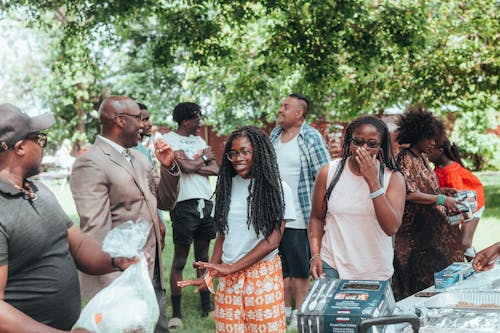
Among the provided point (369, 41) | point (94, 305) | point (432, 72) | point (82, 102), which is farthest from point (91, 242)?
point (82, 102)

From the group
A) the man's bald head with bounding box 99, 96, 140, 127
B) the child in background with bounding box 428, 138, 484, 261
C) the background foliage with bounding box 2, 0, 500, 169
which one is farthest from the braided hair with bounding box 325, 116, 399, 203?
the background foliage with bounding box 2, 0, 500, 169

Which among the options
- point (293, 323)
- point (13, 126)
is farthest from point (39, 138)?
point (293, 323)

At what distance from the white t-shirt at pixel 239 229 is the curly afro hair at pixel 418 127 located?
1562mm

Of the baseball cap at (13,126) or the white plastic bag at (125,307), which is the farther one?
the baseball cap at (13,126)

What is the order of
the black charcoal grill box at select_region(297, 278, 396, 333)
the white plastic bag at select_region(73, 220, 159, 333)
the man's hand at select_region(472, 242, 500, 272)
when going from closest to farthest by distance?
the white plastic bag at select_region(73, 220, 159, 333)
the black charcoal grill box at select_region(297, 278, 396, 333)
the man's hand at select_region(472, 242, 500, 272)

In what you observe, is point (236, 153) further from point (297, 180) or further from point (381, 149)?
point (297, 180)

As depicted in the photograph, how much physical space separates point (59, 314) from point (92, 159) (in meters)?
1.57

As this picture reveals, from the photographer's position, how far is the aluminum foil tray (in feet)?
10.1

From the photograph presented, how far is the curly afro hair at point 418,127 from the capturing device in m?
5.23

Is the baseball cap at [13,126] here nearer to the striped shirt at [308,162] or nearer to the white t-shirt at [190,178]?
the white t-shirt at [190,178]

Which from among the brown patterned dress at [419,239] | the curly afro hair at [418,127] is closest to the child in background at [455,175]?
the curly afro hair at [418,127]

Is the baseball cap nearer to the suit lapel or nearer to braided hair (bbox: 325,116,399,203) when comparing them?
the suit lapel

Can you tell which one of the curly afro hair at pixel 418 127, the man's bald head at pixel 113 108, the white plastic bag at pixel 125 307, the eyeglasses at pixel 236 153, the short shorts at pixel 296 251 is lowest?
the short shorts at pixel 296 251

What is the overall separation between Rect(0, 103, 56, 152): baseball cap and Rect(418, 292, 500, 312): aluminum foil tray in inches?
75.5
